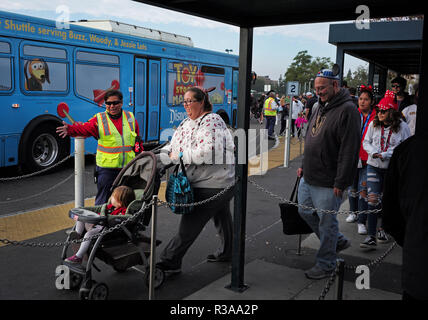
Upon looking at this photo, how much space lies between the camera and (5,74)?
9.02 m

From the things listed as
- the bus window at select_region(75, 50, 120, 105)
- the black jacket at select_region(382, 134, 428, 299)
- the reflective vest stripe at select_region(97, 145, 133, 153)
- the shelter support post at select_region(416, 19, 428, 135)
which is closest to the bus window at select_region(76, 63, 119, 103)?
the bus window at select_region(75, 50, 120, 105)

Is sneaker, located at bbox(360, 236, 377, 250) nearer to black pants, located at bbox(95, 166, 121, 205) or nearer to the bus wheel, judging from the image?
black pants, located at bbox(95, 166, 121, 205)

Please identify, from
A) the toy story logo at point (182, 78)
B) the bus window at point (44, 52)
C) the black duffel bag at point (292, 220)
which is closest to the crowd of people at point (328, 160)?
the black duffel bag at point (292, 220)

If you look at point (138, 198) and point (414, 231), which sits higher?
point (414, 231)

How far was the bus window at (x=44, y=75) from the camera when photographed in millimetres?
9516

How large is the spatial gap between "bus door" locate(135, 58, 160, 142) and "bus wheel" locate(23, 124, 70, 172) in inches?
114

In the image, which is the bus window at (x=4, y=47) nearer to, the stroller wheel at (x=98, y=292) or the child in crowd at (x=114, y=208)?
the child in crowd at (x=114, y=208)

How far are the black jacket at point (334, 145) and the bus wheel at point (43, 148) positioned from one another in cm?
699

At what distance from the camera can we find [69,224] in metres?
6.20

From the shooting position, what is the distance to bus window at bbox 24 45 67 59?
31.0 feet

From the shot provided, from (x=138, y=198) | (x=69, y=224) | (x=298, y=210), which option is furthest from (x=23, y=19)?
(x=298, y=210)
